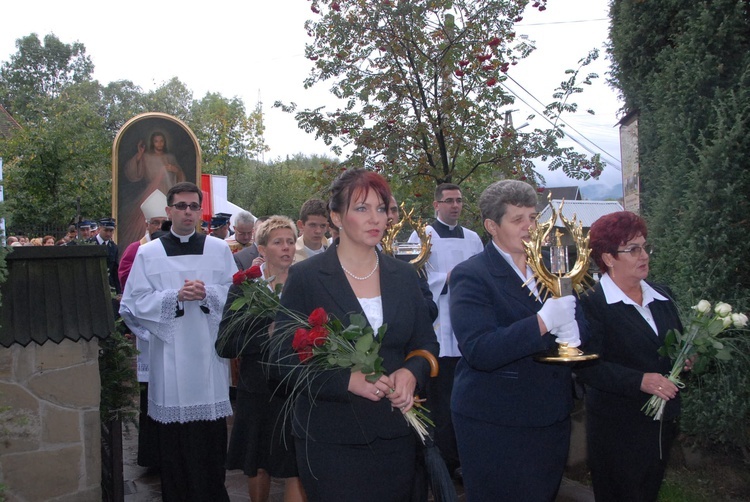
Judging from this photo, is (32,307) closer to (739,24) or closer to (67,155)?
(739,24)

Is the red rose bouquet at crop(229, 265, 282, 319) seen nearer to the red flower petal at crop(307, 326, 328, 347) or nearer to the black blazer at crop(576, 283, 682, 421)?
the red flower petal at crop(307, 326, 328, 347)

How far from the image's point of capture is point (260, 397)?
457cm

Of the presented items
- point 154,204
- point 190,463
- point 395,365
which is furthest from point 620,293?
point 154,204

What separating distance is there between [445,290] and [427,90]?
2.41 m

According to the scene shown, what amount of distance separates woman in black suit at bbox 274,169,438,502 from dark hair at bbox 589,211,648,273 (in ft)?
3.89

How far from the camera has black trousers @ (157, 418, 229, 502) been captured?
4.63 metres

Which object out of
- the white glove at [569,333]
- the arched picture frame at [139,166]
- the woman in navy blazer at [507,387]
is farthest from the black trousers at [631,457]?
the arched picture frame at [139,166]

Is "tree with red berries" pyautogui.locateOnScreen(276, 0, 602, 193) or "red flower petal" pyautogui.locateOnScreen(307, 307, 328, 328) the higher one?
"tree with red berries" pyautogui.locateOnScreen(276, 0, 602, 193)

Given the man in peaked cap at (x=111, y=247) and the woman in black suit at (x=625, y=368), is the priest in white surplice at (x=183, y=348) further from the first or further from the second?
the man in peaked cap at (x=111, y=247)

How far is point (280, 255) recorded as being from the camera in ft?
15.5

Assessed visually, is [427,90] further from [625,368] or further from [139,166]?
[139,166]

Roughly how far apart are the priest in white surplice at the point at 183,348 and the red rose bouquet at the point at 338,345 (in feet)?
6.61

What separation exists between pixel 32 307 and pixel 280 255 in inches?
62.1

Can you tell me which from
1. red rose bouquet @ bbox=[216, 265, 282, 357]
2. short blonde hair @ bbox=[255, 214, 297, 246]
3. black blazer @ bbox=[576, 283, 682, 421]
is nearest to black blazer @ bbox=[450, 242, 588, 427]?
black blazer @ bbox=[576, 283, 682, 421]
